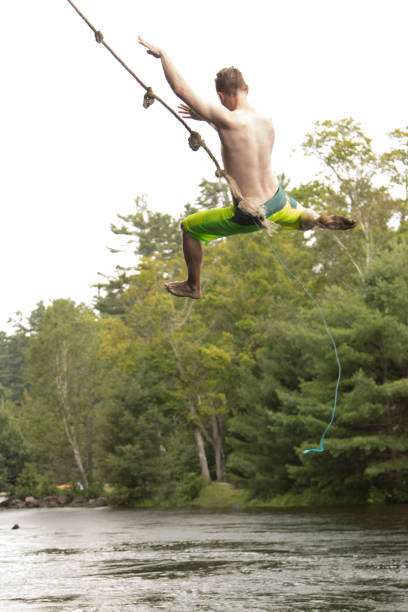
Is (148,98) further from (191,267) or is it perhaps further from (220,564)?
(220,564)

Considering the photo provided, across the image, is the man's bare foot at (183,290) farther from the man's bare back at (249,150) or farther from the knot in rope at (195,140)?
the man's bare back at (249,150)

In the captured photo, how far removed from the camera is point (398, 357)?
121ft

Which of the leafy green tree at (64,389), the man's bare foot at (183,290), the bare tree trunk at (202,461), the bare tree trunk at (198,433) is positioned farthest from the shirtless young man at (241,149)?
the leafy green tree at (64,389)

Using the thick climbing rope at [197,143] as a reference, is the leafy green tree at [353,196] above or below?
above

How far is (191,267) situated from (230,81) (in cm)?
169

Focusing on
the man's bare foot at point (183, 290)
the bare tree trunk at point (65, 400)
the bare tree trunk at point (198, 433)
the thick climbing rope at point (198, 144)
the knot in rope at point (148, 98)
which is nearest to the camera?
the thick climbing rope at point (198, 144)

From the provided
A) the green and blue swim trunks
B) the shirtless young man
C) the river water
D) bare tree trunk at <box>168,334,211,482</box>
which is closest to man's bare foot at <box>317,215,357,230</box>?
the shirtless young man

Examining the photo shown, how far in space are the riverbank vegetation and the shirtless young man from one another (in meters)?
30.4

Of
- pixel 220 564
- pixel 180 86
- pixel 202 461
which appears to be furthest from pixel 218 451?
pixel 180 86

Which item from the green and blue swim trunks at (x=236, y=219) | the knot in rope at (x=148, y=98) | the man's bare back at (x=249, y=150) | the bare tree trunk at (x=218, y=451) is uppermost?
the bare tree trunk at (x=218, y=451)

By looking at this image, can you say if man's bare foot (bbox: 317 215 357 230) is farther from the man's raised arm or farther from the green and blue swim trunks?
the man's raised arm

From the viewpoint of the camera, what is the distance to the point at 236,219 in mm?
6238

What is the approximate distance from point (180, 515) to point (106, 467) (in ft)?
32.1

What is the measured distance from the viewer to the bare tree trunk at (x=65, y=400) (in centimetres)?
6356
